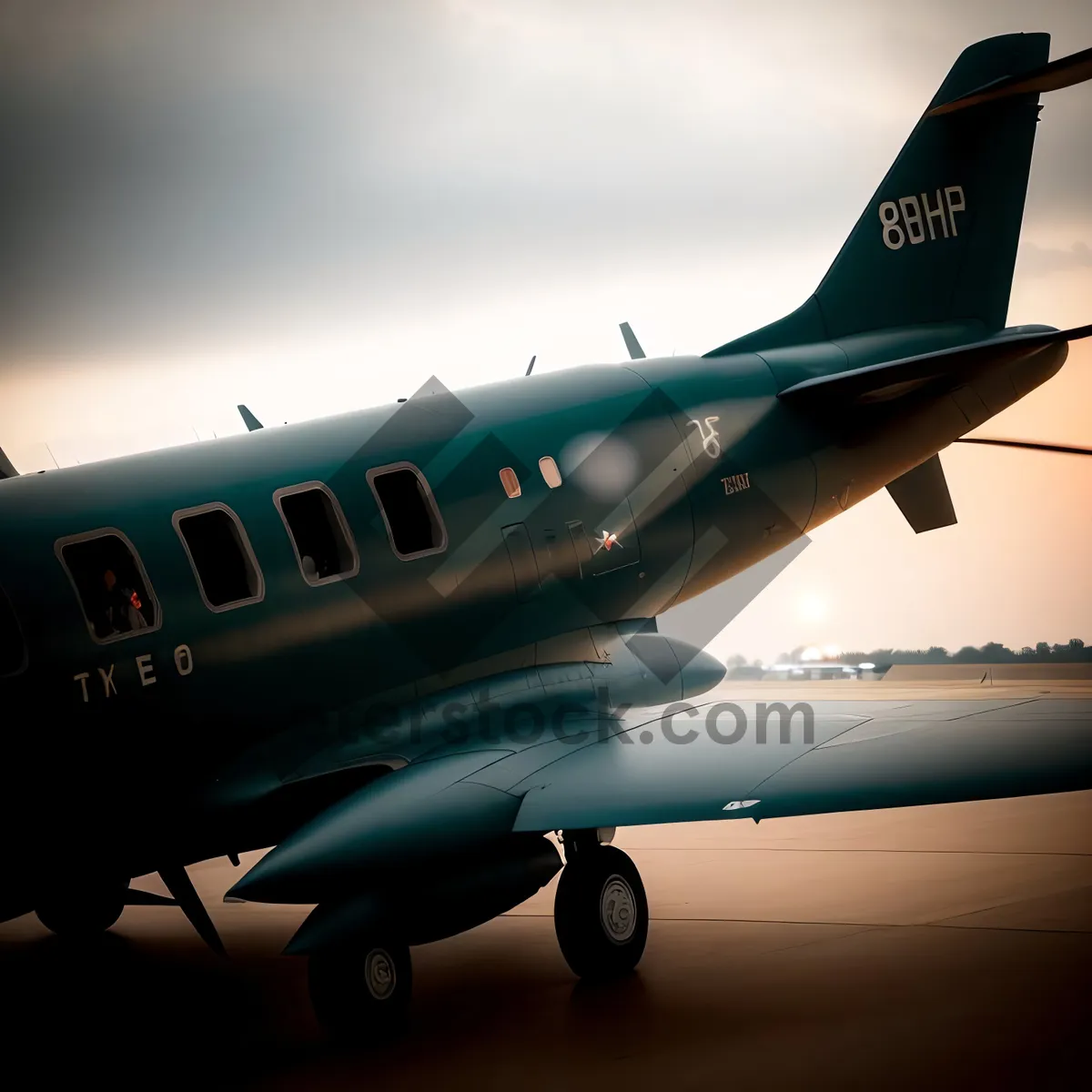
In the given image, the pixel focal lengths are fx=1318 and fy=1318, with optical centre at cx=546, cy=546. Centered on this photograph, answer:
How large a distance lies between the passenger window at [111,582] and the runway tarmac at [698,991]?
2.20 m

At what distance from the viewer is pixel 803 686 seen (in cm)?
2538

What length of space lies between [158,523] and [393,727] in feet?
5.85

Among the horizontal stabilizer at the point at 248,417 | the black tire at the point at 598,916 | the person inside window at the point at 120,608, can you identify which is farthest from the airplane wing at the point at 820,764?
the horizontal stabilizer at the point at 248,417

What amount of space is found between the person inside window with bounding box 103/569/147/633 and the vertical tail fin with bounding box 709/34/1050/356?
659 cm

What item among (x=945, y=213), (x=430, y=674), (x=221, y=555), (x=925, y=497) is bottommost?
(x=430, y=674)

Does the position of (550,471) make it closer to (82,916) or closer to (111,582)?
(111,582)

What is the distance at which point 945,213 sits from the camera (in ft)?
38.2

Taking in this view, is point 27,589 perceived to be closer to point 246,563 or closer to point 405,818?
point 246,563

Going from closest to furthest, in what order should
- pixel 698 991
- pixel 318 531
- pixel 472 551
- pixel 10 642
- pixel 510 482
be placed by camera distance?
pixel 10 642 → pixel 698 991 → pixel 318 531 → pixel 472 551 → pixel 510 482

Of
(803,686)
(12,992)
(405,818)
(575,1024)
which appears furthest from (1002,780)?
(803,686)

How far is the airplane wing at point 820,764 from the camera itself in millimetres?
6258

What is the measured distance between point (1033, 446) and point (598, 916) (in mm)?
6320

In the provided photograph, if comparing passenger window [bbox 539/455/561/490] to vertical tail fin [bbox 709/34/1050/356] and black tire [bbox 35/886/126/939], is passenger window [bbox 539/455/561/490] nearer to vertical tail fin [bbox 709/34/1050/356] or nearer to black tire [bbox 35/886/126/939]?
vertical tail fin [bbox 709/34/1050/356]

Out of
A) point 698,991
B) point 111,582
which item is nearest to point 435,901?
point 698,991
